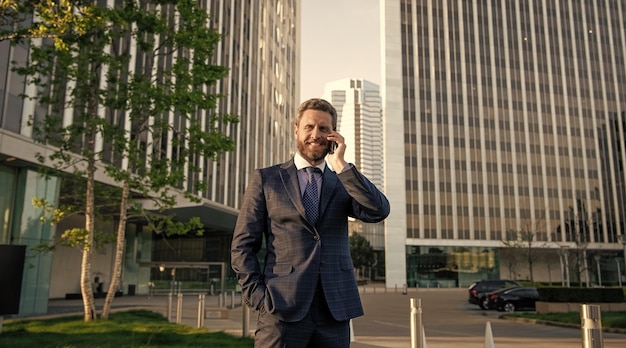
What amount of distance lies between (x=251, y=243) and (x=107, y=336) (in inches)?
350

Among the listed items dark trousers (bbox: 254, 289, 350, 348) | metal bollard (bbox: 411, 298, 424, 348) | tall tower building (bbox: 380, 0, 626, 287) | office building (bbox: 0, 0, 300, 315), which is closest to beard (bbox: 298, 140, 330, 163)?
dark trousers (bbox: 254, 289, 350, 348)

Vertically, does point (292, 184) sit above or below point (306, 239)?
above

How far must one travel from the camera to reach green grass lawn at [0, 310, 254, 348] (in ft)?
30.7

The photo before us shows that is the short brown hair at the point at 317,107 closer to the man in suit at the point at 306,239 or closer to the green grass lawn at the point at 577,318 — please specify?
the man in suit at the point at 306,239

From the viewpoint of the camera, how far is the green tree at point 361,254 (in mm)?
89438

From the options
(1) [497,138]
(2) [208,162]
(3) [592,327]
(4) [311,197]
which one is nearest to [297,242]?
(4) [311,197]

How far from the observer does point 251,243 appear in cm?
280

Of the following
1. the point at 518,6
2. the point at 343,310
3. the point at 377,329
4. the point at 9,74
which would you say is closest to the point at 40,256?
the point at 9,74

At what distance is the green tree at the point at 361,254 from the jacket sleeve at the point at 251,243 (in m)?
86.3

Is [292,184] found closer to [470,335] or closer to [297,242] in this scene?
[297,242]

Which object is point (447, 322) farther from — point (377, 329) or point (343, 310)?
point (343, 310)

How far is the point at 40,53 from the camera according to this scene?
1065 centimetres

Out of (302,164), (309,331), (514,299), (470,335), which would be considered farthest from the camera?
(514,299)

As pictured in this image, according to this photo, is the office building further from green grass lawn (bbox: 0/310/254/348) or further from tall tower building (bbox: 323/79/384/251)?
tall tower building (bbox: 323/79/384/251)
